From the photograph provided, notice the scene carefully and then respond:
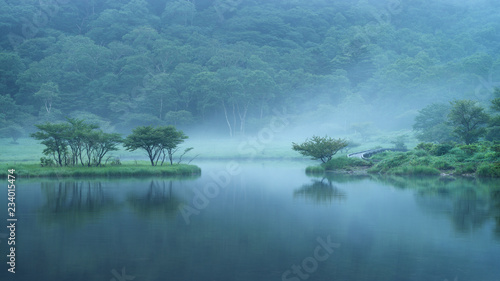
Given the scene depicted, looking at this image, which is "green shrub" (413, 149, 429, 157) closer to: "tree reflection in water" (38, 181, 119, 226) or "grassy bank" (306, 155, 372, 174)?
"grassy bank" (306, 155, 372, 174)

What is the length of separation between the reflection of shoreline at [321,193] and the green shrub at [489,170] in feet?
38.9

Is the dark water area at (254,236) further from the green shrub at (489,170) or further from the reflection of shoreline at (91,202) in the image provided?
the green shrub at (489,170)

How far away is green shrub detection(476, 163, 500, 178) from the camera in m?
33.2

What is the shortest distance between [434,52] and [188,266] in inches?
5470

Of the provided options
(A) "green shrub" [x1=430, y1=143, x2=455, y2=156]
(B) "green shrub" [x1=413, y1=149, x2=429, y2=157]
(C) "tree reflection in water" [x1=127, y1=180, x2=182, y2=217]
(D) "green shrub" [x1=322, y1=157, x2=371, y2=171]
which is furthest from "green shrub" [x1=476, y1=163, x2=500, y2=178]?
(C) "tree reflection in water" [x1=127, y1=180, x2=182, y2=217]

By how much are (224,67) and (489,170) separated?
87.1m

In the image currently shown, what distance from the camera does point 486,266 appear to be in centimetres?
1098

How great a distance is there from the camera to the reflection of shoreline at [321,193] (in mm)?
22992

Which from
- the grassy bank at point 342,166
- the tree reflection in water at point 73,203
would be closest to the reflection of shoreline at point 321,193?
the tree reflection in water at point 73,203

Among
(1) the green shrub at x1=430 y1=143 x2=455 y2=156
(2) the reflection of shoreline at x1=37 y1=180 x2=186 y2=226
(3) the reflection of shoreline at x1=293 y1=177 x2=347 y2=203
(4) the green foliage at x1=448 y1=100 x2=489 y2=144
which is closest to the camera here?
(2) the reflection of shoreline at x1=37 y1=180 x2=186 y2=226

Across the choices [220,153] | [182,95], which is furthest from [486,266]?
[182,95]

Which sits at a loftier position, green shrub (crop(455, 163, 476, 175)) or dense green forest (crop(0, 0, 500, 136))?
dense green forest (crop(0, 0, 500, 136))

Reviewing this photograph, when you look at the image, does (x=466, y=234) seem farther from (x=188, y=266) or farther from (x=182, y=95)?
(x=182, y=95)

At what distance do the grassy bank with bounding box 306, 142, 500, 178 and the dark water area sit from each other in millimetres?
13075
